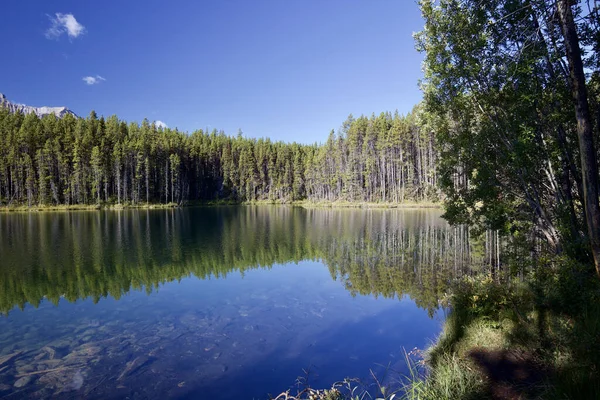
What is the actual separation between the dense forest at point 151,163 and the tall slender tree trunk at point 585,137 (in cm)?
5544

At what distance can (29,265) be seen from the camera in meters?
18.5

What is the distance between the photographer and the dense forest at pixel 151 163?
7000 cm

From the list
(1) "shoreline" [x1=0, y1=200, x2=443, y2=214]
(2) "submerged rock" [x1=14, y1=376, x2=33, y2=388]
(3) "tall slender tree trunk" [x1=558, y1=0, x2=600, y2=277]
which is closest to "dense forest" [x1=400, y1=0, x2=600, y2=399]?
(3) "tall slender tree trunk" [x1=558, y1=0, x2=600, y2=277]

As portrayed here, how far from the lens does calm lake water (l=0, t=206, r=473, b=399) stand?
7.90 m

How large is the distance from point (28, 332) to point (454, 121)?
48.8 ft

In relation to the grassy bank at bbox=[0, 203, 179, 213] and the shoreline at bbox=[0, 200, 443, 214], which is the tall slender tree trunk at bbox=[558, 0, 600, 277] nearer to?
the shoreline at bbox=[0, 200, 443, 214]

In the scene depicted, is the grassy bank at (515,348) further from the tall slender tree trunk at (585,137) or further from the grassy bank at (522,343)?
the tall slender tree trunk at (585,137)

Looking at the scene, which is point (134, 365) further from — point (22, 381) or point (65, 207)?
point (65, 207)

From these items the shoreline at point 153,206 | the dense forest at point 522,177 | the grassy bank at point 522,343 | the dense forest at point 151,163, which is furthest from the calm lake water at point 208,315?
the dense forest at point 151,163

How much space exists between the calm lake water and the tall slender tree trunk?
5.14 metres

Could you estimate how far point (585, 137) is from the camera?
5.94 meters

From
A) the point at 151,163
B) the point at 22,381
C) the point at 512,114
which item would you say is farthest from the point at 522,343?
the point at 151,163

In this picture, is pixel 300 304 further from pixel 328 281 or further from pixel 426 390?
pixel 426 390

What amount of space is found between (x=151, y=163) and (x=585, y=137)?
8385 cm
